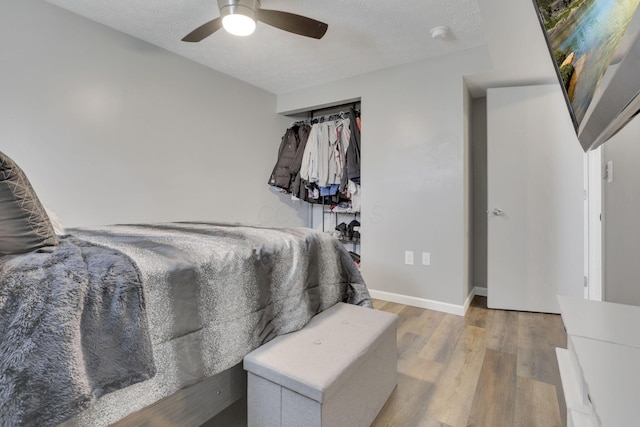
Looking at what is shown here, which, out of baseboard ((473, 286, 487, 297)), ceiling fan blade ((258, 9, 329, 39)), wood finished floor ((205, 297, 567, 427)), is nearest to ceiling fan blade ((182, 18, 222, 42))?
ceiling fan blade ((258, 9, 329, 39))

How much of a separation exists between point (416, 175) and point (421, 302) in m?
1.13

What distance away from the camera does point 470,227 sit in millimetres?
2885

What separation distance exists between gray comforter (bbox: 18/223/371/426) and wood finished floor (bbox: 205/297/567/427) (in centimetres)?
46

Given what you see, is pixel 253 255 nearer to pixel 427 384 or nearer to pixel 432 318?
pixel 427 384

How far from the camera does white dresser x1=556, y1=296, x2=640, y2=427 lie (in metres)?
0.54

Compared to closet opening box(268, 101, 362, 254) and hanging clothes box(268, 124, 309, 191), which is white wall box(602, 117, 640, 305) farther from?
hanging clothes box(268, 124, 309, 191)

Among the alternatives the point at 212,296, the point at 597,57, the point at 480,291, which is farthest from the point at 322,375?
the point at 480,291

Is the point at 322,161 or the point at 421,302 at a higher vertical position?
the point at 322,161

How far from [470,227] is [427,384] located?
1803 mm

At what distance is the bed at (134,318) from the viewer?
2.15 ft

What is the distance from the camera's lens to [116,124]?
229 centimetres

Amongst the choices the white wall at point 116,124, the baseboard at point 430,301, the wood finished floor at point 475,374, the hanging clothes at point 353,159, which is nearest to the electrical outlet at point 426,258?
the baseboard at point 430,301

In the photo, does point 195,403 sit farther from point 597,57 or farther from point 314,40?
point 314,40

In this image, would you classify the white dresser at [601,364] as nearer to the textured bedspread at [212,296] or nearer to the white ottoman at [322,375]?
the white ottoman at [322,375]
